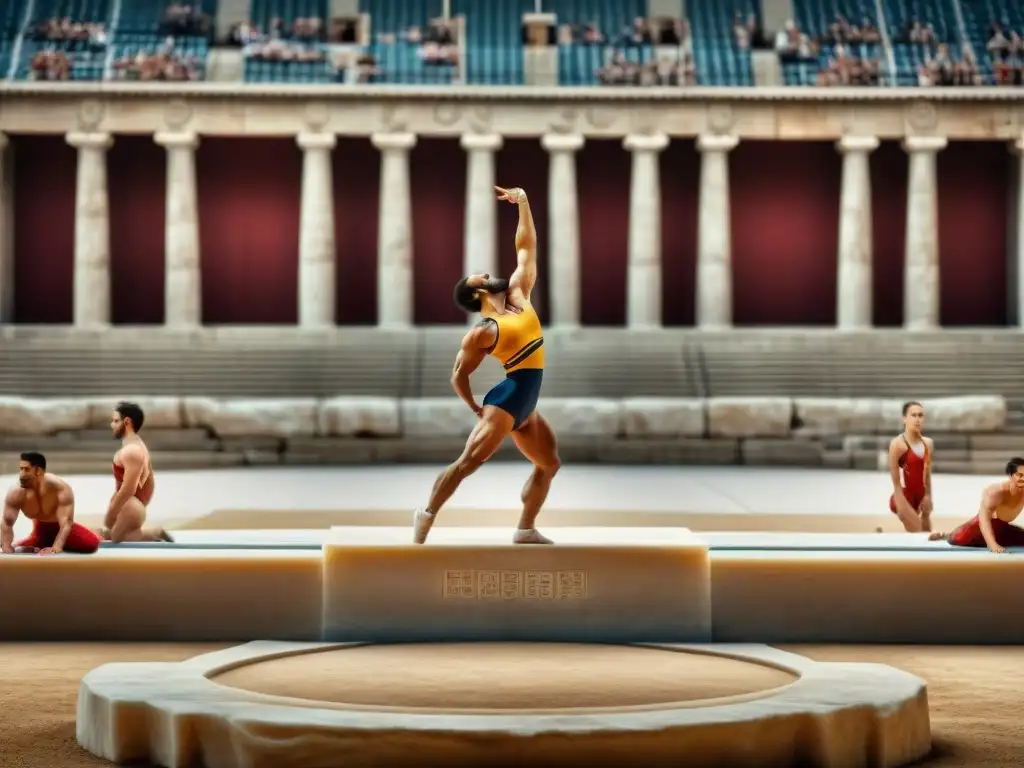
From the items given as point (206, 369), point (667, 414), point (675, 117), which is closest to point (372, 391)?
point (206, 369)

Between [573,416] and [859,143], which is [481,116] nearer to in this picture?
[859,143]

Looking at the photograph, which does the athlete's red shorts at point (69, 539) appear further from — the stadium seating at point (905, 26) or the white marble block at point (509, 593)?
the stadium seating at point (905, 26)

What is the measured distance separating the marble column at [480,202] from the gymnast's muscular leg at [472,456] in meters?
35.4

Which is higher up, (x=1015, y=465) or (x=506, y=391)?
(x=506, y=391)

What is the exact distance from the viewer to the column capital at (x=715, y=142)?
46438mm

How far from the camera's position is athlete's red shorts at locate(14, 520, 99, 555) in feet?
38.4

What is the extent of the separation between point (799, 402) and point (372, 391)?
11845 mm

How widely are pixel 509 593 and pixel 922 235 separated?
125ft

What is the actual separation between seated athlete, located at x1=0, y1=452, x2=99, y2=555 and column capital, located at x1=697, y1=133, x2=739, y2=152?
120ft

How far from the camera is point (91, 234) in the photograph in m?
45.8

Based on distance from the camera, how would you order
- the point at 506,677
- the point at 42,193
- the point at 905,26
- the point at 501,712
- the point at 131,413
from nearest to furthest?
1. the point at 501,712
2. the point at 506,677
3. the point at 131,413
4. the point at 905,26
5. the point at 42,193

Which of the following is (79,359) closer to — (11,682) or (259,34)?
(259,34)

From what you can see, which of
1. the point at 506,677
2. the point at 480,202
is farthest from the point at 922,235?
the point at 506,677

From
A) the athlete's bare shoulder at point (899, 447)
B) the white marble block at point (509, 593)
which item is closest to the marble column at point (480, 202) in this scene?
the athlete's bare shoulder at point (899, 447)
